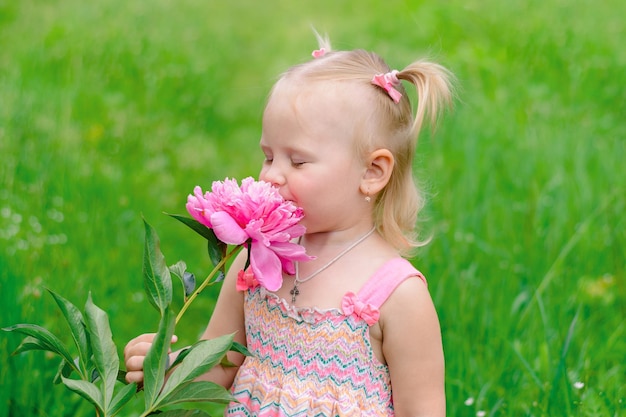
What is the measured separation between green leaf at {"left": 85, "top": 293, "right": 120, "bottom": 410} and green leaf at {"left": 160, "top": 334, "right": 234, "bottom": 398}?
12 centimetres

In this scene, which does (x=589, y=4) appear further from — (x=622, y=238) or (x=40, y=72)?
(x=40, y=72)

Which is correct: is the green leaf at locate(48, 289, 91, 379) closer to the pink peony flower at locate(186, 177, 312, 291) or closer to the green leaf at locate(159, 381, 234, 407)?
the green leaf at locate(159, 381, 234, 407)

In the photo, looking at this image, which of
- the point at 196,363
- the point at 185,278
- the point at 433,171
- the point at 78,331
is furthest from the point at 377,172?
the point at 433,171

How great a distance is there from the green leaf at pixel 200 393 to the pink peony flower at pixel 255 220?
26 cm

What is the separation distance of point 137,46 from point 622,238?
354 cm

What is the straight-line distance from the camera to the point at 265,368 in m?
2.15

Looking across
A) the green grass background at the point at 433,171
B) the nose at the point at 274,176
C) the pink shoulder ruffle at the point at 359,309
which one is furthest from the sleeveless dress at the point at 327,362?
the green grass background at the point at 433,171

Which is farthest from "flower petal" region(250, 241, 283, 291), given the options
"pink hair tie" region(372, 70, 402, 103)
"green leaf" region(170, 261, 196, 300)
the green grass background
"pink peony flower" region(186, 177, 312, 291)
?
the green grass background

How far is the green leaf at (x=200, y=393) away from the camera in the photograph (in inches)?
69.6

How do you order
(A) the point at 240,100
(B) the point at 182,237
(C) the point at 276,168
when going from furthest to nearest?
(A) the point at 240,100 → (B) the point at 182,237 → (C) the point at 276,168

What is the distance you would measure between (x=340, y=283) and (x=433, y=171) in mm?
2262

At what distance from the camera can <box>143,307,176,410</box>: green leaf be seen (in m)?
1.73

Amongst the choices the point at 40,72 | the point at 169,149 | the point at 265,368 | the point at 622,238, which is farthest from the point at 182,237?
the point at 265,368

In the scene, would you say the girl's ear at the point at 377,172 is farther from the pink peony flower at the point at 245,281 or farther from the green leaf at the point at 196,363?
the green leaf at the point at 196,363
